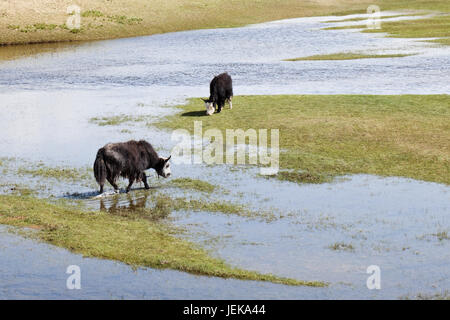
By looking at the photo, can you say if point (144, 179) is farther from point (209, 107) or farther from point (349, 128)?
point (209, 107)

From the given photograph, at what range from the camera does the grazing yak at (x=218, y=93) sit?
85.3 ft

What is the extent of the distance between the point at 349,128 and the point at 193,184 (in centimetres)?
751

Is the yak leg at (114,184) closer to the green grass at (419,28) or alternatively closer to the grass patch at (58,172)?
the grass patch at (58,172)

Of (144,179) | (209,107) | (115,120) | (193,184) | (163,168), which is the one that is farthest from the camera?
(209,107)

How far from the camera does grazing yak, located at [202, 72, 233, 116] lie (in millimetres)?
26000

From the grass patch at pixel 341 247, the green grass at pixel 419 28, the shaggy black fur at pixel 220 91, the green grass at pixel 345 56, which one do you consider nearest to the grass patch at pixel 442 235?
the grass patch at pixel 341 247

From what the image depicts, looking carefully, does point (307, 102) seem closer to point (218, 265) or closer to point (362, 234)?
point (362, 234)

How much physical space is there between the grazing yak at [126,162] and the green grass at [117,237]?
4.21 ft

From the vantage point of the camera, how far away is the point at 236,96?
3019cm

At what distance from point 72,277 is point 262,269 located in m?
3.20

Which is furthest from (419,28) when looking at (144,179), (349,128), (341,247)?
(341,247)

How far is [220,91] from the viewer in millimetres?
26344

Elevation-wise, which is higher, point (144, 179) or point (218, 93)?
point (218, 93)

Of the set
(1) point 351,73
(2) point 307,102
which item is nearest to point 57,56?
(1) point 351,73
